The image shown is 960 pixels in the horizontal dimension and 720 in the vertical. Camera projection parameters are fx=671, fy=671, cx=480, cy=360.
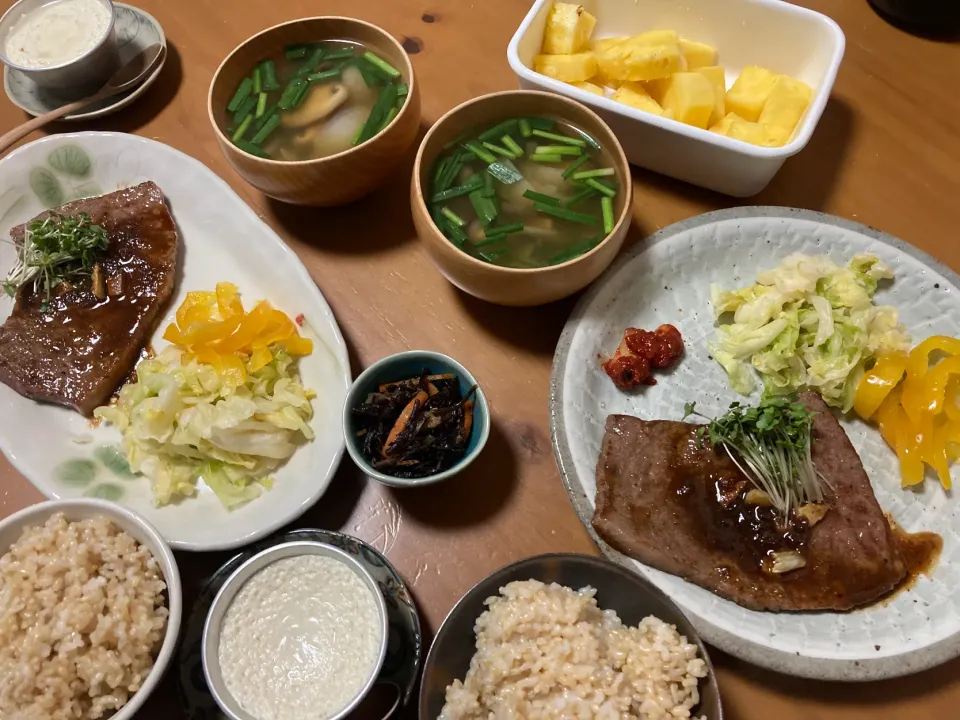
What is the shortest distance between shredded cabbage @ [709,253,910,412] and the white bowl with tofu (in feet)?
1.02

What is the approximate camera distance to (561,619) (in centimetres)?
127

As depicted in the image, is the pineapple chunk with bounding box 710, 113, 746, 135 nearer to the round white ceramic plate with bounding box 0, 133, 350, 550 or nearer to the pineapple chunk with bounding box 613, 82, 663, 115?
the pineapple chunk with bounding box 613, 82, 663, 115

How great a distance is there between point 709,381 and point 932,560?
0.61 m

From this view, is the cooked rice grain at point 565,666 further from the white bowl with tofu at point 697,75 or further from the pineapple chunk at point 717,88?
the pineapple chunk at point 717,88

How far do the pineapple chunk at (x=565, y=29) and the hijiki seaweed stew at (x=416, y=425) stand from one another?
105 centimetres

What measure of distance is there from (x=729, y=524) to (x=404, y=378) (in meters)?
0.82

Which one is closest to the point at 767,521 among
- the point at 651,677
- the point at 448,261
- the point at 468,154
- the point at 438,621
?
the point at 651,677

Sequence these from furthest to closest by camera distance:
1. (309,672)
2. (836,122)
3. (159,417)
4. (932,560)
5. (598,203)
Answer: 1. (836,122)
2. (598,203)
3. (159,417)
4. (932,560)
5. (309,672)

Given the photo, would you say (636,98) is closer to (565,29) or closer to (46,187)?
(565,29)

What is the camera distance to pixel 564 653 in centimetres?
124

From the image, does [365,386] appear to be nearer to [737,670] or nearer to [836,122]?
[737,670]

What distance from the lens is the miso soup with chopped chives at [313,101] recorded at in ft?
6.12

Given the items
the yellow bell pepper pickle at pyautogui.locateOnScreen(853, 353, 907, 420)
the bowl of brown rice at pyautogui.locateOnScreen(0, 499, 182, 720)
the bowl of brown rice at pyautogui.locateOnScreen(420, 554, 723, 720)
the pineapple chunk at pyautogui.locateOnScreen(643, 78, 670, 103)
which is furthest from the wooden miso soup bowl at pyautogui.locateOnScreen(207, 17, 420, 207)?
the yellow bell pepper pickle at pyautogui.locateOnScreen(853, 353, 907, 420)

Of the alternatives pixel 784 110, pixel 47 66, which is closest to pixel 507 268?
pixel 784 110
